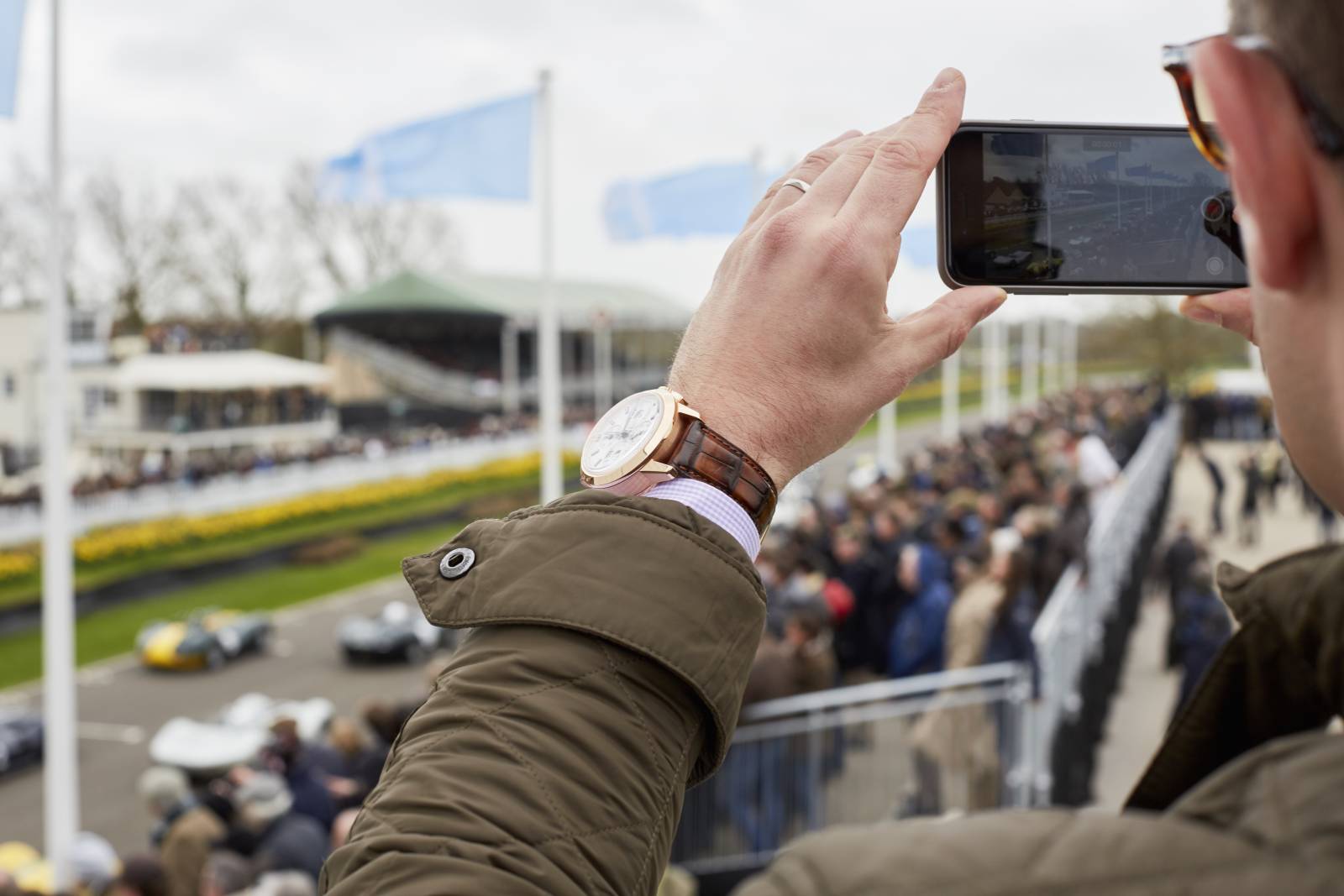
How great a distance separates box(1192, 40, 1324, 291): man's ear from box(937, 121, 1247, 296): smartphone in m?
0.51

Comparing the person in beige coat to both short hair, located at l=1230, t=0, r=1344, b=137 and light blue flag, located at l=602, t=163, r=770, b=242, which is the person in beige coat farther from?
light blue flag, located at l=602, t=163, r=770, b=242

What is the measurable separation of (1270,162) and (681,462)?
53cm

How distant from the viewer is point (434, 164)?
987 cm

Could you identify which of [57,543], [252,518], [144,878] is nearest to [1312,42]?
[144,878]

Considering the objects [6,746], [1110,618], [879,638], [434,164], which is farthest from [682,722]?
[6,746]

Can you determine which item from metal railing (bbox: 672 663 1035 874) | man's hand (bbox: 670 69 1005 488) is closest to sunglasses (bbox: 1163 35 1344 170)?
man's hand (bbox: 670 69 1005 488)

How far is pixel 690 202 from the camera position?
1270cm

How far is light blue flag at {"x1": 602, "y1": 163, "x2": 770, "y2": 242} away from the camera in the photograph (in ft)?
41.6

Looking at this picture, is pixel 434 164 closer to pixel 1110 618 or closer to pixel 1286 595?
pixel 1110 618

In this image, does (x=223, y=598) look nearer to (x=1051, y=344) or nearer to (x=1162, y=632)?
(x=1162, y=632)

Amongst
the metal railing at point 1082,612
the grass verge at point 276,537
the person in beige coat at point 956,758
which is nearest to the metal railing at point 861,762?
the person in beige coat at point 956,758

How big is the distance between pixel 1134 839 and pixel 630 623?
0.41 meters

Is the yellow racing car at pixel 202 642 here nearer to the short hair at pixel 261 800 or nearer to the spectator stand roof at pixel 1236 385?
the short hair at pixel 261 800

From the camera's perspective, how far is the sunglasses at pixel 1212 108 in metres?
0.61
